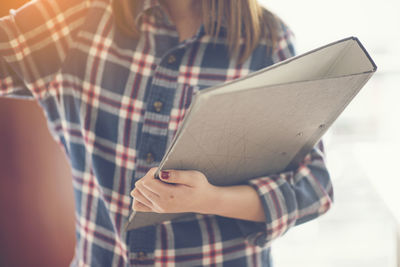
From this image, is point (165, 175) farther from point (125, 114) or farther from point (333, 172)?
point (333, 172)

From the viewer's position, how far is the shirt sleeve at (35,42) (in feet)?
2.00

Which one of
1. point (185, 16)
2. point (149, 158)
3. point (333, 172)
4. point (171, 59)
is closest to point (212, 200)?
point (149, 158)

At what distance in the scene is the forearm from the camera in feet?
1.79

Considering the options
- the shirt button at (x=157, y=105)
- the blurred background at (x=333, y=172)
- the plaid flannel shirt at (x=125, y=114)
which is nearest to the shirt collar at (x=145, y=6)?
the plaid flannel shirt at (x=125, y=114)

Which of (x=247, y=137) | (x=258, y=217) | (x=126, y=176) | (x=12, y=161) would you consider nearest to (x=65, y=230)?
(x=12, y=161)

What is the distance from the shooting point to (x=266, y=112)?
0.45m

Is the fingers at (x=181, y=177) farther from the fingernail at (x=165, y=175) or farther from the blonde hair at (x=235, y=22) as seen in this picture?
the blonde hair at (x=235, y=22)

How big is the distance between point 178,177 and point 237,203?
0.15m

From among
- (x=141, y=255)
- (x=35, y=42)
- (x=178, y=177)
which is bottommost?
(x=141, y=255)

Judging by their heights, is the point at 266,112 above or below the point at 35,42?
below

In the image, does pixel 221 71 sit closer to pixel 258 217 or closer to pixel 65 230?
pixel 258 217

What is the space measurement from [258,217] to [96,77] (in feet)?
1.21

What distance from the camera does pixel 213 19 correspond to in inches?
26.7

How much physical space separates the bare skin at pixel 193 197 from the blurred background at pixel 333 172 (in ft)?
1.04
